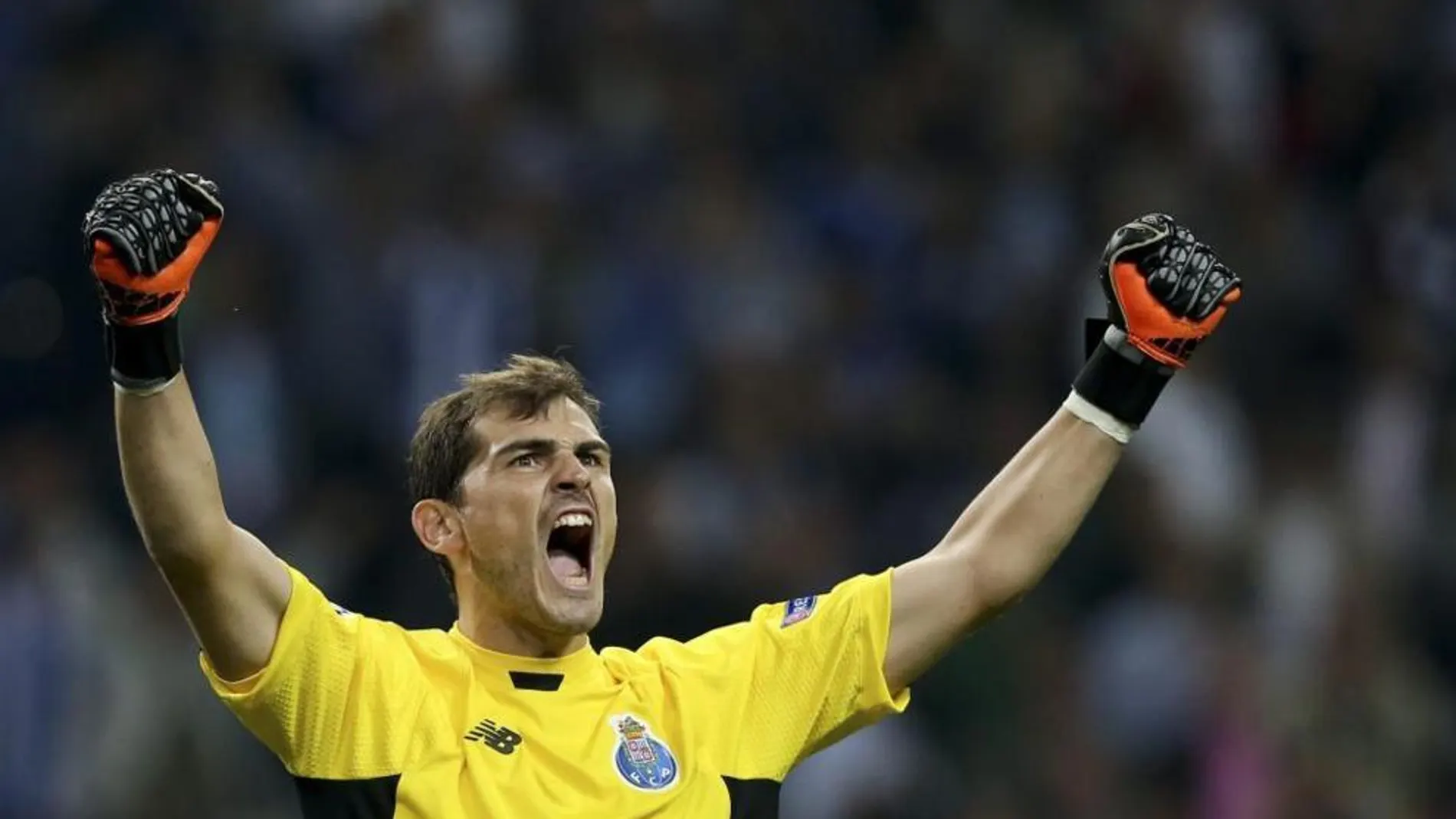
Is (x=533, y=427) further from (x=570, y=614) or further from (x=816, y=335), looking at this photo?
(x=816, y=335)

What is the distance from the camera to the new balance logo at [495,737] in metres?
4.54

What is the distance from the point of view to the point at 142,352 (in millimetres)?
4066

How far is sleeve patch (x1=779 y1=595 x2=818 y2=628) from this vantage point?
15.8 feet

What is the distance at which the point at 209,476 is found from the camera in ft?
13.6

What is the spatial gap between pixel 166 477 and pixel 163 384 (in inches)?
5.8

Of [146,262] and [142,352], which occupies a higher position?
[146,262]

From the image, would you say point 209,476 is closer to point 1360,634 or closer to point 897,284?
point 1360,634

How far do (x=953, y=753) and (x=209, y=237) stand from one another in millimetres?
4690

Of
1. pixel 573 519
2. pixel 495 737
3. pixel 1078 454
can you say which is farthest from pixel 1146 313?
pixel 495 737

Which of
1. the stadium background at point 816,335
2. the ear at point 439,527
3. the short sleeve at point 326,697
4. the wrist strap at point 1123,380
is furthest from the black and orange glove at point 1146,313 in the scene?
the stadium background at point 816,335

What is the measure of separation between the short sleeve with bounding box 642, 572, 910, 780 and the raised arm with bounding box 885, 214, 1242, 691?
0.04 meters

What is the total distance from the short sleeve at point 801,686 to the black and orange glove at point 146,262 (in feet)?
3.97

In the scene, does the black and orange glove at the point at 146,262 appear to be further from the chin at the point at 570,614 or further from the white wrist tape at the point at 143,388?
the chin at the point at 570,614

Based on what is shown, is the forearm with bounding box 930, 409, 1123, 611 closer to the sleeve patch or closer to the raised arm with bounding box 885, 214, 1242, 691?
the raised arm with bounding box 885, 214, 1242, 691
